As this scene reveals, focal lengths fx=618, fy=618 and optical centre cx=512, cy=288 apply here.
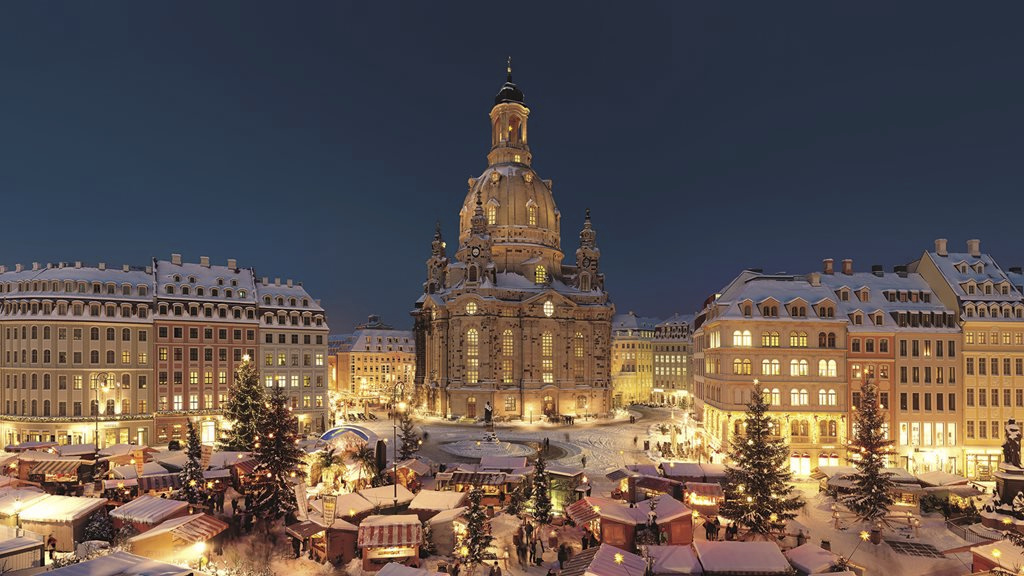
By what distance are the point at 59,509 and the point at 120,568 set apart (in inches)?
527

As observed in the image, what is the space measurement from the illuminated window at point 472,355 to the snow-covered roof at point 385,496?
195 ft

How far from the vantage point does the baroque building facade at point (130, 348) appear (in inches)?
2404

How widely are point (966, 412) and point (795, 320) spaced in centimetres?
1769

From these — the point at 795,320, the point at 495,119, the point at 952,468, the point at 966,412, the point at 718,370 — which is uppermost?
the point at 495,119

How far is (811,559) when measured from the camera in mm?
27953

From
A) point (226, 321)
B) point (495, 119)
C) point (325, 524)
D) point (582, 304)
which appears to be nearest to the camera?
point (325, 524)

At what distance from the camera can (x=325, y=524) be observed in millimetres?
33281

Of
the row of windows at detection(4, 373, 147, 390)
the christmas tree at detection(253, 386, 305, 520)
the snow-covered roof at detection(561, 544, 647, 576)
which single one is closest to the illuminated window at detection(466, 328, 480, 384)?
the row of windows at detection(4, 373, 147, 390)

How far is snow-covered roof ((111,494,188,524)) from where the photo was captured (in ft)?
105

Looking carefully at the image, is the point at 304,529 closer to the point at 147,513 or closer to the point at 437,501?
the point at 437,501

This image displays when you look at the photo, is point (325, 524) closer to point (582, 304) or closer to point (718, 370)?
point (718, 370)

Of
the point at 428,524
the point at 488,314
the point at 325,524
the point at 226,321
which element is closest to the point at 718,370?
the point at 428,524

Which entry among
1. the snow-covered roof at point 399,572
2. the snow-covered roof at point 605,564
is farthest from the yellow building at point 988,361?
the snow-covered roof at point 399,572

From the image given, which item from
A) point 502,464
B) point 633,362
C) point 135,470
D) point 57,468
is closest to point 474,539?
point 502,464
